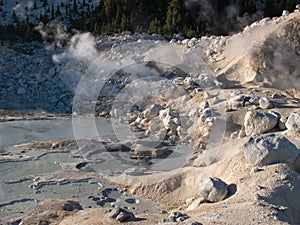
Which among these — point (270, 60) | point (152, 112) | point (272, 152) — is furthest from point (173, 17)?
point (272, 152)

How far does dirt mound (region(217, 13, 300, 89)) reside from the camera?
20.0 m

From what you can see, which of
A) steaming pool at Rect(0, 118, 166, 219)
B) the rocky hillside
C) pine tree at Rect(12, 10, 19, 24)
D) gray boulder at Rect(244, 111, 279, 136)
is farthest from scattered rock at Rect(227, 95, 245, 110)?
pine tree at Rect(12, 10, 19, 24)

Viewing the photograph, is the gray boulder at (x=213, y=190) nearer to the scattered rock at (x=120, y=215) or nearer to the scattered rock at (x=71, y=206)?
the scattered rock at (x=120, y=215)

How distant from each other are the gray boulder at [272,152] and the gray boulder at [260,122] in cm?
243

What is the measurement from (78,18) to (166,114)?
58.6ft

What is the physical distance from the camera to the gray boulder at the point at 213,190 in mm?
9141

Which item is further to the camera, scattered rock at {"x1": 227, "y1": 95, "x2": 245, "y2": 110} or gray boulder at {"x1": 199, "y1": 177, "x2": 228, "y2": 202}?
scattered rock at {"x1": 227, "y1": 95, "x2": 245, "y2": 110}

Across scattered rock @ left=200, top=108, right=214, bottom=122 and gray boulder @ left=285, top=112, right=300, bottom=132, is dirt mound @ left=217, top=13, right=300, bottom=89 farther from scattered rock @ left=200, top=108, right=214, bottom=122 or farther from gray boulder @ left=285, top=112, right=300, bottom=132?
gray boulder @ left=285, top=112, right=300, bottom=132

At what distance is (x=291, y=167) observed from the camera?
9922mm

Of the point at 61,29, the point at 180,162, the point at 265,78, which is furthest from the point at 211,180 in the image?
the point at 61,29

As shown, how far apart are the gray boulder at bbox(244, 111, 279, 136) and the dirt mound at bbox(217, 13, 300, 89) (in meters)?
7.16

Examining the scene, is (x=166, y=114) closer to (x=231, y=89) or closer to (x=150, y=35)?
(x=231, y=89)

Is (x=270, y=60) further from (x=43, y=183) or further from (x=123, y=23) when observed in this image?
(x=123, y=23)

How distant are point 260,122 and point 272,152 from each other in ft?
9.26
